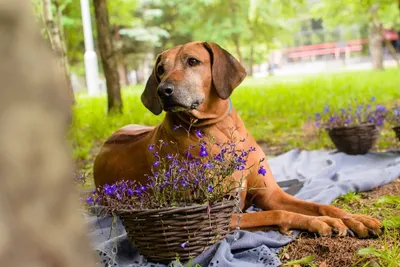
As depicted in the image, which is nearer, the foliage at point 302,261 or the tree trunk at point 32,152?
the tree trunk at point 32,152

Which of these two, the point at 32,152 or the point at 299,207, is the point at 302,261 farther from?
the point at 32,152

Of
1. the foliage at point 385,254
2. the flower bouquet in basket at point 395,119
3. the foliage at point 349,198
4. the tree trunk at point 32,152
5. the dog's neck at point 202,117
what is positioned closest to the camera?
the tree trunk at point 32,152

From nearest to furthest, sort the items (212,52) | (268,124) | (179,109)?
(179,109), (212,52), (268,124)

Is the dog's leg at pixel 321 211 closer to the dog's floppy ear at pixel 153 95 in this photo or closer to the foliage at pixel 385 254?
the foliage at pixel 385 254

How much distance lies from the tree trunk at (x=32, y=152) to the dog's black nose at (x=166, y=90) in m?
2.42

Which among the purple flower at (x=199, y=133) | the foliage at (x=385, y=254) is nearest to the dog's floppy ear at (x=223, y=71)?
the purple flower at (x=199, y=133)

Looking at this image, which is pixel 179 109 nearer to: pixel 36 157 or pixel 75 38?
pixel 36 157

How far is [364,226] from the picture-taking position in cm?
292

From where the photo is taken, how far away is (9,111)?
67 centimetres

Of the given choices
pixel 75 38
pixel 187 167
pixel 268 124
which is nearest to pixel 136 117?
pixel 268 124

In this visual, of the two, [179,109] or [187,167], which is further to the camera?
[179,109]

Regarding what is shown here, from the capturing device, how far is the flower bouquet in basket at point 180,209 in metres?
2.59

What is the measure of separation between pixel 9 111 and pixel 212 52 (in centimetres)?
287

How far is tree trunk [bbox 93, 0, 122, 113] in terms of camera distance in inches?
398
